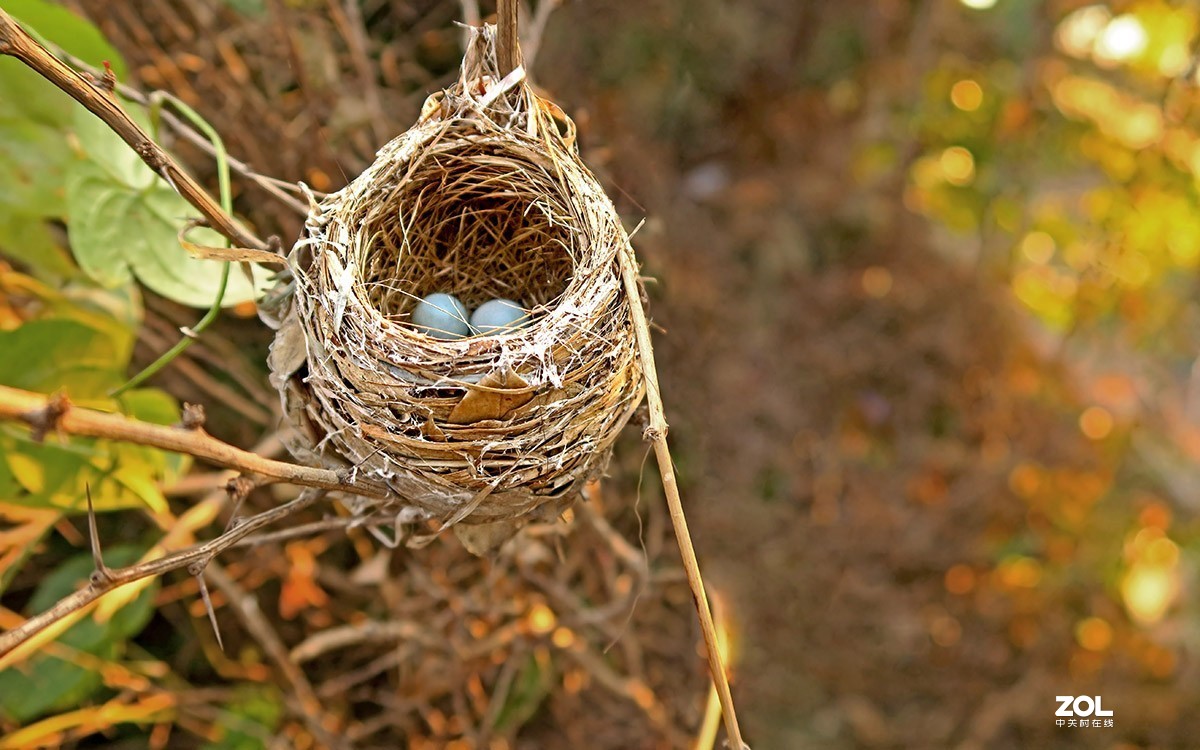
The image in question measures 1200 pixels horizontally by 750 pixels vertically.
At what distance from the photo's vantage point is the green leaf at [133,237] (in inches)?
26.8

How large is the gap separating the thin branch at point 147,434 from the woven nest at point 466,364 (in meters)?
0.04

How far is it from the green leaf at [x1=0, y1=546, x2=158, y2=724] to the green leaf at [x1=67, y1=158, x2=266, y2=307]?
383 mm

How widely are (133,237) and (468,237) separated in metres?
0.26

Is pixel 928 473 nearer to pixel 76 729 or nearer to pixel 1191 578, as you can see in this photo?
pixel 1191 578

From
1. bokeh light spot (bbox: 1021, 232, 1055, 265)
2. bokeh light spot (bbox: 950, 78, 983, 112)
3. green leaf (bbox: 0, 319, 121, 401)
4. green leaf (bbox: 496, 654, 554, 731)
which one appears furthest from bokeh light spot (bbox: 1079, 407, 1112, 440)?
green leaf (bbox: 0, 319, 121, 401)

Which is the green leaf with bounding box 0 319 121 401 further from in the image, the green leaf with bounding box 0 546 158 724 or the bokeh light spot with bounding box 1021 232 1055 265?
the bokeh light spot with bounding box 1021 232 1055 265

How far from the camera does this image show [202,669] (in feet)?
3.64

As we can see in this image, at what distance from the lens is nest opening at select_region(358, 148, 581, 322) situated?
0.65 m

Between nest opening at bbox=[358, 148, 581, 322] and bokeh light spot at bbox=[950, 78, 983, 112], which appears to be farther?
bokeh light spot at bbox=[950, 78, 983, 112]

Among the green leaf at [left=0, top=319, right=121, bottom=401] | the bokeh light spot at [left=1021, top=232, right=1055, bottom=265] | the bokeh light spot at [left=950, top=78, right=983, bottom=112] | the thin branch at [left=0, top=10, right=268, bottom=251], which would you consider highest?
the bokeh light spot at [left=950, top=78, right=983, bottom=112]

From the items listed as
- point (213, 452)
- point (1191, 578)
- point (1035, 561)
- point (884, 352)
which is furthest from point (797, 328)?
point (213, 452)

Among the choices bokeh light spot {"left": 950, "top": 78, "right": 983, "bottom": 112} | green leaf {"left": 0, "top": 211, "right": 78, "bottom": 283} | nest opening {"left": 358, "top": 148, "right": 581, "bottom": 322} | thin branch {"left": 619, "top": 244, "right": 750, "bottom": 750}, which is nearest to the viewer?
thin branch {"left": 619, "top": 244, "right": 750, "bottom": 750}

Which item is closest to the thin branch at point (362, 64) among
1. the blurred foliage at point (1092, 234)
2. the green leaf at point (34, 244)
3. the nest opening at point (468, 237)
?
the nest opening at point (468, 237)

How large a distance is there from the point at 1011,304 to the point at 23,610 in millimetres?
1895
